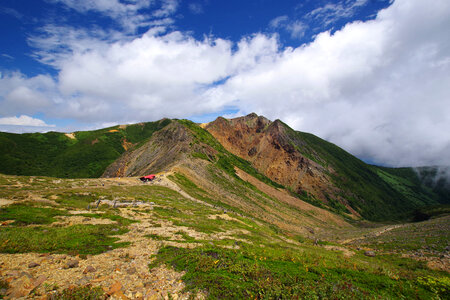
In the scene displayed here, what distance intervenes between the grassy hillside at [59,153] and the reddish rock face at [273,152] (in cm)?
7012

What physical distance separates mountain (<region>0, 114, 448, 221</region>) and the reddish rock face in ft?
1.85

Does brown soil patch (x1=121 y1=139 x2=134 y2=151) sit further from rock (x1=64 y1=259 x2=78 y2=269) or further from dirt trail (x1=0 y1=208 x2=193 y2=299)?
rock (x1=64 y1=259 x2=78 y2=269)

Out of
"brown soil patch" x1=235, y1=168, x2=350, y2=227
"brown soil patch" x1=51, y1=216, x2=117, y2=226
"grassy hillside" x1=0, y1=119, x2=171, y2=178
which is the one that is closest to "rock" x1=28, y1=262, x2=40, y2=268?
"brown soil patch" x1=51, y1=216, x2=117, y2=226

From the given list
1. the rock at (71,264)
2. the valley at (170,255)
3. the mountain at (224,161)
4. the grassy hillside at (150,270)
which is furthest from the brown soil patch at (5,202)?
the mountain at (224,161)

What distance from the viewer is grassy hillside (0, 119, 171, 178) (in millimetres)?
114944

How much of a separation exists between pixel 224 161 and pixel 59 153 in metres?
141

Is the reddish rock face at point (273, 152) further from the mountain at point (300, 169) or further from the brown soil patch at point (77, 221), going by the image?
the brown soil patch at point (77, 221)

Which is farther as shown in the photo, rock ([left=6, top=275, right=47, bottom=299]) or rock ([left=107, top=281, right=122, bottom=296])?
rock ([left=107, top=281, right=122, bottom=296])

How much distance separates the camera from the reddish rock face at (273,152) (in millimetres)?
112125

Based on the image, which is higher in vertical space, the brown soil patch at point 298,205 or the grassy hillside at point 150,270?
the grassy hillside at point 150,270

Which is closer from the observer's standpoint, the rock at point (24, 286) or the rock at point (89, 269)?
the rock at point (24, 286)

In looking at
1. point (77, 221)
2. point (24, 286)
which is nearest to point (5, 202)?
point (77, 221)

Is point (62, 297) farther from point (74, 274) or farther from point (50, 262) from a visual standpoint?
point (50, 262)

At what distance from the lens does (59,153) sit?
142500 millimetres
